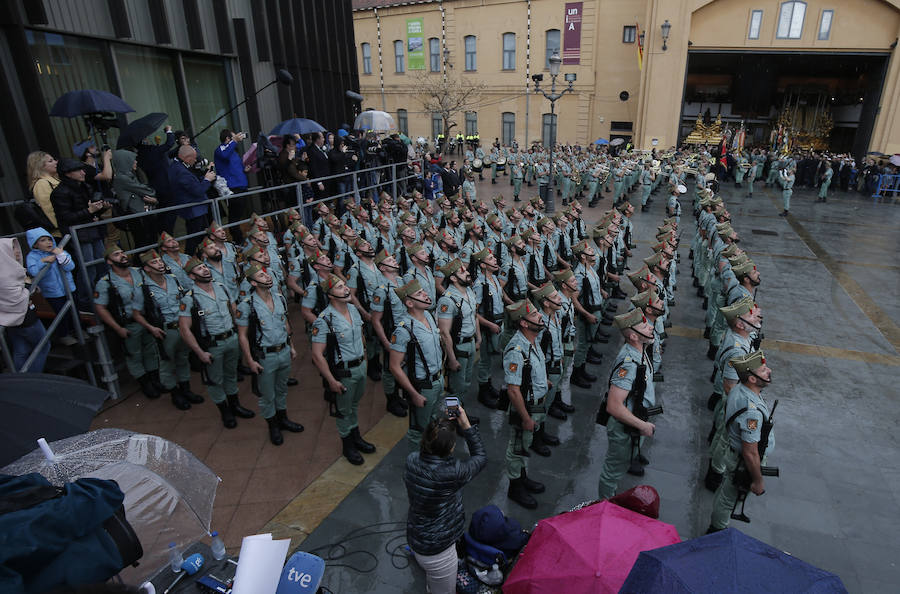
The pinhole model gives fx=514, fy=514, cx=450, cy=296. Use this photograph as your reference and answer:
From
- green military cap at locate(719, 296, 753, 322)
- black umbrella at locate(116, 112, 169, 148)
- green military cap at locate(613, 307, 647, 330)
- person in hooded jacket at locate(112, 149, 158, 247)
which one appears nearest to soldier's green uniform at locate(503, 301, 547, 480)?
green military cap at locate(613, 307, 647, 330)

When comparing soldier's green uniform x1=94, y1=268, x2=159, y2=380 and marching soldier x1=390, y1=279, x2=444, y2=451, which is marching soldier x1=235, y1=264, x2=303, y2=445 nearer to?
marching soldier x1=390, y1=279, x2=444, y2=451

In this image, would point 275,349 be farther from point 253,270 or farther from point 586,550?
point 586,550

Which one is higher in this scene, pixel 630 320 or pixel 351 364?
pixel 630 320

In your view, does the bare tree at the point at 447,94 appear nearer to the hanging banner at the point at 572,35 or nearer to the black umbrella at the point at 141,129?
the hanging banner at the point at 572,35

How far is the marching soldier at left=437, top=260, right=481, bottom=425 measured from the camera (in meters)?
6.16

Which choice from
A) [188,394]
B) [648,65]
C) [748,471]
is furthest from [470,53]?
[748,471]

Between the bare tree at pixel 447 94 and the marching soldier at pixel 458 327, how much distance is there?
34.7m

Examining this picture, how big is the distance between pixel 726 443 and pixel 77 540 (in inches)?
209

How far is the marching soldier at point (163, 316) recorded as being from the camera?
656 cm

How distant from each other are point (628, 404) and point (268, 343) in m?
3.94

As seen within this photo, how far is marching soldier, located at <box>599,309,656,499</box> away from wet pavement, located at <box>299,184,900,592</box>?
58cm

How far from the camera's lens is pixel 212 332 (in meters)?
6.18

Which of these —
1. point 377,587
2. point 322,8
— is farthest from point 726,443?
point 322,8

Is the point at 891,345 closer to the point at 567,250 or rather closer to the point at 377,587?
the point at 567,250
